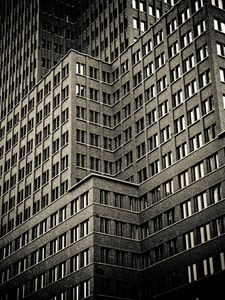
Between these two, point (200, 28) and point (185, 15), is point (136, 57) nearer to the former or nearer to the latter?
point (185, 15)

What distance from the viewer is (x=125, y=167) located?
83.1m

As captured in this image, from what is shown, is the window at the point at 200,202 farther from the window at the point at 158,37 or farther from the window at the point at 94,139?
the window at the point at 158,37

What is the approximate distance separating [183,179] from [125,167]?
44.0ft

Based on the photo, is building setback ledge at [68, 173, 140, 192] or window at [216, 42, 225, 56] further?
building setback ledge at [68, 173, 140, 192]

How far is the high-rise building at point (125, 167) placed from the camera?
6862 centimetres

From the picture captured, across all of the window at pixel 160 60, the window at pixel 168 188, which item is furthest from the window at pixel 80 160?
the window at pixel 160 60

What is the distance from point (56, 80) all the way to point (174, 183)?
30.0 metres

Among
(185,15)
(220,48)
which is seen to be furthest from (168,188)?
(185,15)

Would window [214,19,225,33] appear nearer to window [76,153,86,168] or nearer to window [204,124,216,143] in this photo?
window [204,124,216,143]

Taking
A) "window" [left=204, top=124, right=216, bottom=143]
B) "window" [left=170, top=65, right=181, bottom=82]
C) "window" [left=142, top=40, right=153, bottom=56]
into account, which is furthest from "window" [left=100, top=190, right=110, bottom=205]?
"window" [left=142, top=40, right=153, bottom=56]

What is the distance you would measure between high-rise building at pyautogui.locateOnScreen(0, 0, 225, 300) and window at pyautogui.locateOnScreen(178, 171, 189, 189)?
162 millimetres

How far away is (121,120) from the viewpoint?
87.3 m

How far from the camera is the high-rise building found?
6862cm

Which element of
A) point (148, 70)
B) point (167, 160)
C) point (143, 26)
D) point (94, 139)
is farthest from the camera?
point (143, 26)
